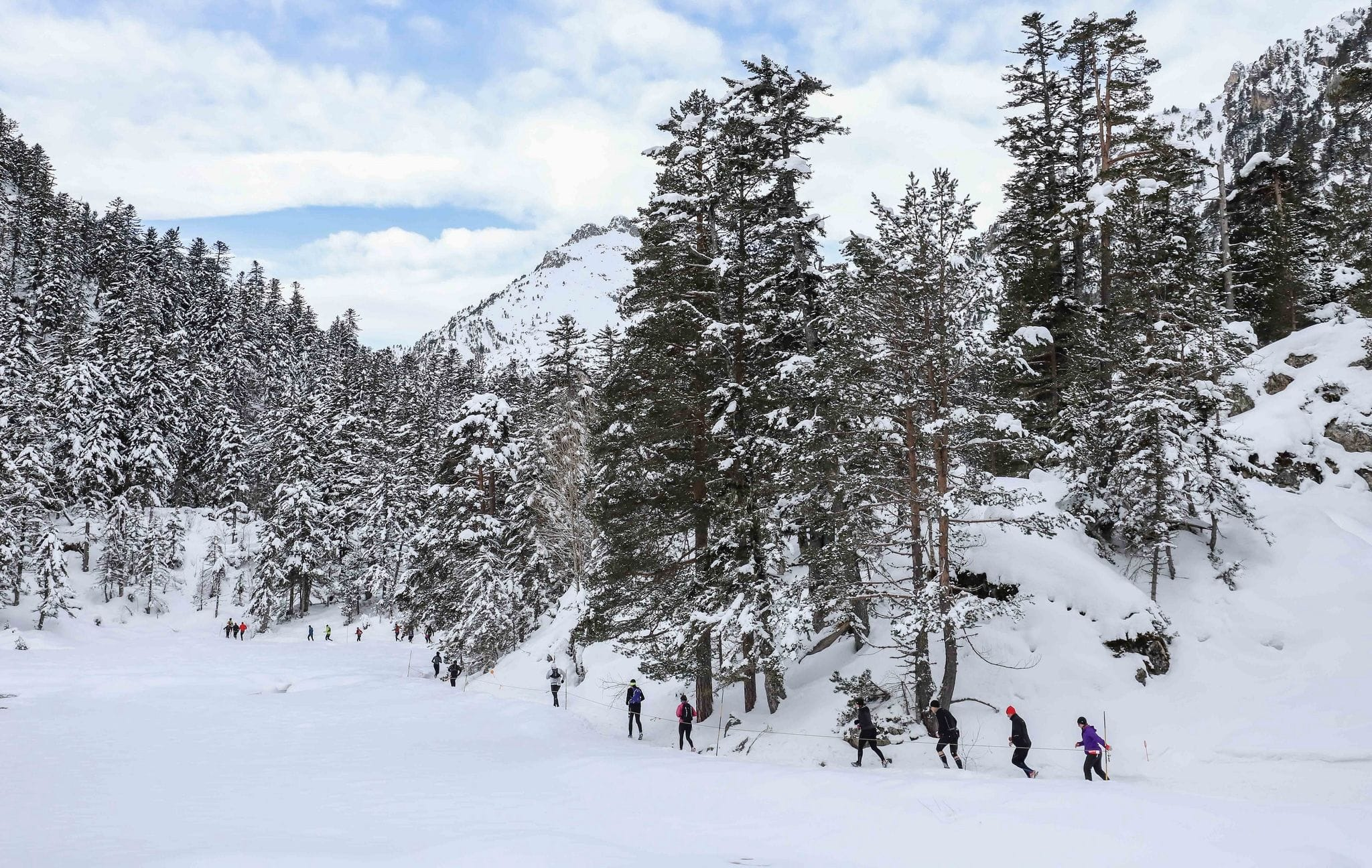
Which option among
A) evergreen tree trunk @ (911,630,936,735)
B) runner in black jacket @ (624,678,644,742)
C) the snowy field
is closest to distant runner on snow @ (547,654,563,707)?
the snowy field

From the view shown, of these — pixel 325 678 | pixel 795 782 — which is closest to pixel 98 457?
pixel 325 678

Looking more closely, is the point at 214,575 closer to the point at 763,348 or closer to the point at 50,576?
the point at 50,576

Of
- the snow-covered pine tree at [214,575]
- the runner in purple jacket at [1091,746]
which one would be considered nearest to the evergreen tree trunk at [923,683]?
the runner in purple jacket at [1091,746]

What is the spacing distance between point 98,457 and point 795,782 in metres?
59.8

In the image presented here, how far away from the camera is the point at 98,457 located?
164 feet

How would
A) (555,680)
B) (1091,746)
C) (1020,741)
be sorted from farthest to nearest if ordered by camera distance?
(555,680)
(1020,741)
(1091,746)

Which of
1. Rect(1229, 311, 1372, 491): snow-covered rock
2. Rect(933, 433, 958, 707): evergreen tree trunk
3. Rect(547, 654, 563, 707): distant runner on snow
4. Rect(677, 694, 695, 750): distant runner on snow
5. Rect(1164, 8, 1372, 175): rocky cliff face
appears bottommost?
Rect(547, 654, 563, 707): distant runner on snow

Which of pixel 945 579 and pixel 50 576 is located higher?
pixel 945 579

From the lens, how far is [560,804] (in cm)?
1073

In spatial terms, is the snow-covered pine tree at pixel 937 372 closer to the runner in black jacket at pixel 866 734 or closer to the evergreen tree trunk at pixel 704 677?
the runner in black jacket at pixel 866 734

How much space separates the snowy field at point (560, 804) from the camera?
25.4 ft

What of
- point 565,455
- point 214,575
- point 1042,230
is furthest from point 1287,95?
point 214,575

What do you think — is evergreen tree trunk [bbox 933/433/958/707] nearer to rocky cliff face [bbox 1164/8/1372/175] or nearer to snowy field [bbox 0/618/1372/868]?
snowy field [bbox 0/618/1372/868]

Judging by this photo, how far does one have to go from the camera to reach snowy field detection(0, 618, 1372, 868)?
774 cm
